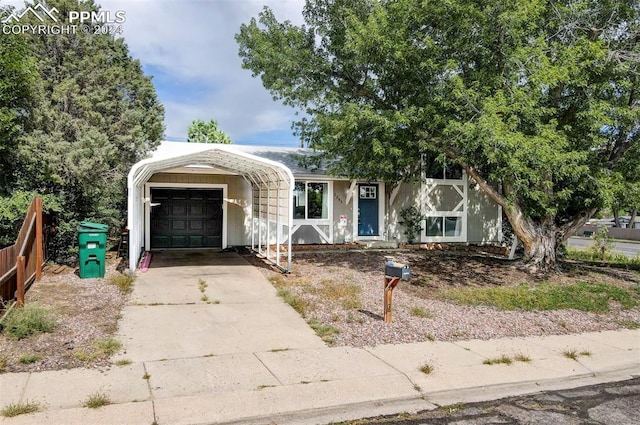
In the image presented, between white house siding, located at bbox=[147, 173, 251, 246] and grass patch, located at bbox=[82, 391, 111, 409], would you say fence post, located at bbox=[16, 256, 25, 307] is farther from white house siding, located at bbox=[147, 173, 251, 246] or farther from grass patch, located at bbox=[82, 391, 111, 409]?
white house siding, located at bbox=[147, 173, 251, 246]

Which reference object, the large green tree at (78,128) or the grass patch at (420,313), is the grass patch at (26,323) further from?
the grass patch at (420,313)

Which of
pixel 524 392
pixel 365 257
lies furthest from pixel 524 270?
pixel 524 392

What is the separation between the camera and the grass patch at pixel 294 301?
24.8 ft

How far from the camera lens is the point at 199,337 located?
6129 millimetres

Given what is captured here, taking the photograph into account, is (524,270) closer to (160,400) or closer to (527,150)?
(527,150)

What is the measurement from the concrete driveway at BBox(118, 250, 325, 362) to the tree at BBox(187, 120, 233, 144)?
100ft

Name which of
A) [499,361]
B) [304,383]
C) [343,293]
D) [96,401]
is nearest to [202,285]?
[343,293]

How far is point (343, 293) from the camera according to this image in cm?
862

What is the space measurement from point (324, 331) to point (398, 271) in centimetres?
135

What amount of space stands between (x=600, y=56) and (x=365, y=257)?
291 inches

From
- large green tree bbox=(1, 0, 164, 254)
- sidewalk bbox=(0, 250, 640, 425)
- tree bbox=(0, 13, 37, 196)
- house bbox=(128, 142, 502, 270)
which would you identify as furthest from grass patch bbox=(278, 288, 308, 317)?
tree bbox=(0, 13, 37, 196)

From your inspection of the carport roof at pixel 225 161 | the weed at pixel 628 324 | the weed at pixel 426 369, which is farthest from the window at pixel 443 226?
the weed at pixel 426 369

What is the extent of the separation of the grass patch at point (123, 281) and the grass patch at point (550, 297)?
5.98 metres

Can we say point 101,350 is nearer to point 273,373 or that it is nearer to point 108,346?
point 108,346
